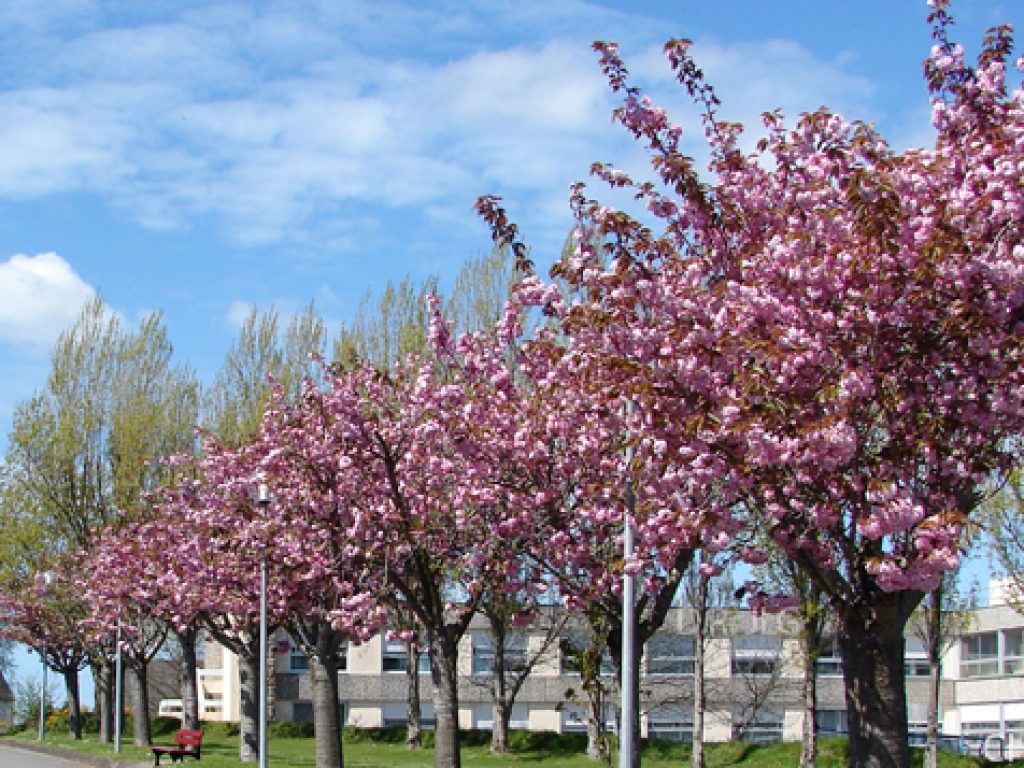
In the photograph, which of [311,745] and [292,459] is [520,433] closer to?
[292,459]

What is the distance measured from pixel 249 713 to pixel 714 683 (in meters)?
25.9

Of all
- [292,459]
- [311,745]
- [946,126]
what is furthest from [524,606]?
[311,745]

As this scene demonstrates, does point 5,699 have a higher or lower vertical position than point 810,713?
lower

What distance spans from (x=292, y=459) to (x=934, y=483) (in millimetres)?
11646

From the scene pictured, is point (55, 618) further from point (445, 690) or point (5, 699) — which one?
point (5, 699)

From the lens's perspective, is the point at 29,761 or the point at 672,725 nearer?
the point at 29,761

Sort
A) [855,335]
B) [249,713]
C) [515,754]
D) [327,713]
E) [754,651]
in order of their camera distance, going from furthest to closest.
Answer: [754,651] < [515,754] < [249,713] < [327,713] < [855,335]

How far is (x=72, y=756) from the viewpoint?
3991 centimetres

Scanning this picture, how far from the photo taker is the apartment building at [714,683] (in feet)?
169

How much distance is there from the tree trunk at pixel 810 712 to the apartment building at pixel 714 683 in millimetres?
7819

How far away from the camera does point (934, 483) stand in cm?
1132

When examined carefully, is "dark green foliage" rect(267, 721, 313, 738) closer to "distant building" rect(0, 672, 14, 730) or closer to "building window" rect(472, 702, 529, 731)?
"building window" rect(472, 702, 529, 731)

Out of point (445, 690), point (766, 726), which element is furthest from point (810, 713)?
point (766, 726)

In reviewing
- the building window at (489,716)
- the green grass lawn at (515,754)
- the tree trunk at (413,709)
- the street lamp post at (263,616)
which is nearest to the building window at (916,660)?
the green grass lawn at (515,754)
